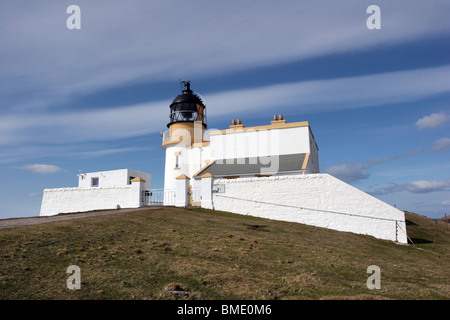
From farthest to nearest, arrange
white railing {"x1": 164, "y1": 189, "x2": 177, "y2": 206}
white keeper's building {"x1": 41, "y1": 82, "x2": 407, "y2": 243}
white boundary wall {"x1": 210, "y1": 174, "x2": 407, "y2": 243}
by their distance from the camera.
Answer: white railing {"x1": 164, "y1": 189, "x2": 177, "y2": 206} < white keeper's building {"x1": 41, "y1": 82, "x2": 407, "y2": 243} < white boundary wall {"x1": 210, "y1": 174, "x2": 407, "y2": 243}

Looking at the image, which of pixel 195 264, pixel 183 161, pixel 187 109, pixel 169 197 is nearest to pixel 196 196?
pixel 169 197

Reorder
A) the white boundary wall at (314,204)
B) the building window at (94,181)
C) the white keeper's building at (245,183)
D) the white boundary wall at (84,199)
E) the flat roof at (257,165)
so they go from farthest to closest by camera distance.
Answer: the building window at (94,181) → the flat roof at (257,165) → the white boundary wall at (84,199) → the white keeper's building at (245,183) → the white boundary wall at (314,204)

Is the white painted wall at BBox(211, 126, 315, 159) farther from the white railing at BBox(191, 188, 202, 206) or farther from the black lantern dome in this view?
the white railing at BBox(191, 188, 202, 206)

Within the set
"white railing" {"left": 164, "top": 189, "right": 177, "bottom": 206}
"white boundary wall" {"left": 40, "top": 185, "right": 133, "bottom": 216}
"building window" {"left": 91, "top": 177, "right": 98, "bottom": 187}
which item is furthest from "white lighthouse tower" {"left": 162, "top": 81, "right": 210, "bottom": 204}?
"building window" {"left": 91, "top": 177, "right": 98, "bottom": 187}

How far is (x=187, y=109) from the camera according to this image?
3128 centimetres

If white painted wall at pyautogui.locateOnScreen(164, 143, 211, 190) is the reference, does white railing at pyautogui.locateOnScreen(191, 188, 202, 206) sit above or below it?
below

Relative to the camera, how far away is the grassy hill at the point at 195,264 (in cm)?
688

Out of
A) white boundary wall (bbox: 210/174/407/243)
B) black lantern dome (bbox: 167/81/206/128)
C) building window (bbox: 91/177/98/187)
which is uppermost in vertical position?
black lantern dome (bbox: 167/81/206/128)

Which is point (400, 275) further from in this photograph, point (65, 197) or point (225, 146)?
point (65, 197)

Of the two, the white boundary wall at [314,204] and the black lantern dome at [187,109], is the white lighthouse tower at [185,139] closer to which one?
the black lantern dome at [187,109]

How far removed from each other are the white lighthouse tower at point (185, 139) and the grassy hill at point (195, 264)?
1510cm

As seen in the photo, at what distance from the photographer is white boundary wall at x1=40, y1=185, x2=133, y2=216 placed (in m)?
23.1

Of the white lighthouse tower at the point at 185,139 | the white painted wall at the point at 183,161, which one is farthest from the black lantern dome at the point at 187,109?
the white painted wall at the point at 183,161

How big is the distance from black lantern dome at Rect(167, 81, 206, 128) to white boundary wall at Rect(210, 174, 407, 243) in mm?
11205
